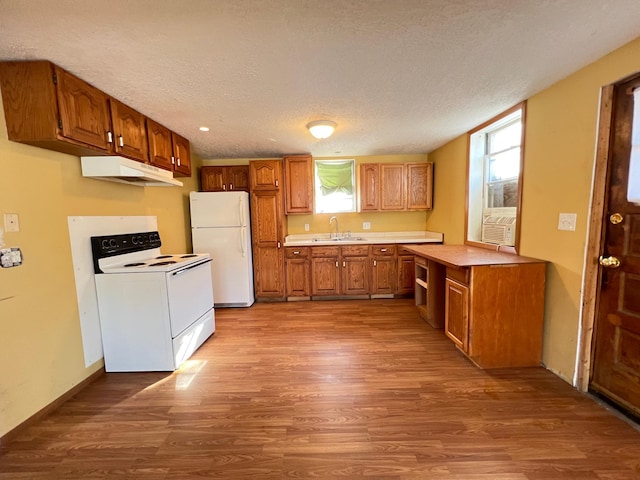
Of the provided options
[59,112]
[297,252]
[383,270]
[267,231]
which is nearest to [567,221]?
[383,270]

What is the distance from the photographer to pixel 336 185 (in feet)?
14.2

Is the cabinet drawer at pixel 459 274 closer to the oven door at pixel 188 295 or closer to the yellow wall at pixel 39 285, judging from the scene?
the oven door at pixel 188 295

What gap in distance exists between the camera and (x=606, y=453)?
1.36 m

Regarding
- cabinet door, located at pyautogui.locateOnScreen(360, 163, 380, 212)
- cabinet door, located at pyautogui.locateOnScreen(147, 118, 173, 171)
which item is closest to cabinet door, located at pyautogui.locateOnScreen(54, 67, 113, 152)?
→ cabinet door, located at pyautogui.locateOnScreen(147, 118, 173, 171)

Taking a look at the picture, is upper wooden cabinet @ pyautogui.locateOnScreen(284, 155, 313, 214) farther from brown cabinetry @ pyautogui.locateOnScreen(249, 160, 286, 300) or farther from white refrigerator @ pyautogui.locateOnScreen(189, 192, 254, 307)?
white refrigerator @ pyautogui.locateOnScreen(189, 192, 254, 307)

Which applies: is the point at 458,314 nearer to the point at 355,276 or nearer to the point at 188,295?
the point at 355,276

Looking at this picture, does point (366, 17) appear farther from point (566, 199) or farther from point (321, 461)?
point (321, 461)

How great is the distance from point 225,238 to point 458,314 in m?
2.92

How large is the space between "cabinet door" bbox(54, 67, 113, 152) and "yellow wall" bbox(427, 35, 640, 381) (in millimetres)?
3359

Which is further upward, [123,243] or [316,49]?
[316,49]

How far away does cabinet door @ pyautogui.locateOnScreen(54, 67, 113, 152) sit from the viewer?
166 centimetres

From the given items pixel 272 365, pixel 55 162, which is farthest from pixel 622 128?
pixel 55 162

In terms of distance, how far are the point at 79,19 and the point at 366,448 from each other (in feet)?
8.44

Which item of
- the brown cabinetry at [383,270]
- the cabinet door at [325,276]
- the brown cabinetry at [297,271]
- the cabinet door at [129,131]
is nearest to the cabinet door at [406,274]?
the brown cabinetry at [383,270]
